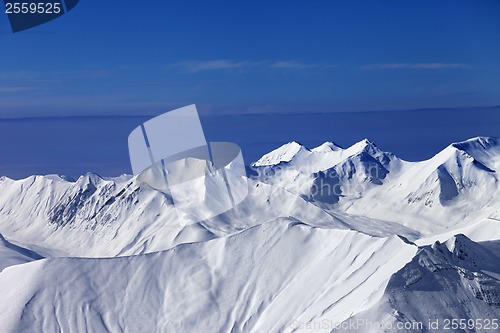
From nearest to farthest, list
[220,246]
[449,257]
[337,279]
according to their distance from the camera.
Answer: [449,257]
[337,279]
[220,246]

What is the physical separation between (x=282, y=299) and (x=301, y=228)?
54.6 ft

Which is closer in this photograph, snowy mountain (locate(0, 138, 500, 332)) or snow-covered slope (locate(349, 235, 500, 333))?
snow-covered slope (locate(349, 235, 500, 333))

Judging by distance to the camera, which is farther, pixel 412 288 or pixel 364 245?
pixel 364 245

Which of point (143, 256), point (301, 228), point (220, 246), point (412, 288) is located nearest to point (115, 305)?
point (143, 256)

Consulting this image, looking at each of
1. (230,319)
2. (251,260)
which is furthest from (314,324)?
(251,260)

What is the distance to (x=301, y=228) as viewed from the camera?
398 feet

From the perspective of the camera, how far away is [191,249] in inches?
4808

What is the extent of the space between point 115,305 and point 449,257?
152 feet

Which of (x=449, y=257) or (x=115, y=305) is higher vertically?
(x=449, y=257)

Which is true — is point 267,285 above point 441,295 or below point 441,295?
below

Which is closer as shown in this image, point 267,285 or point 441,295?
point 441,295

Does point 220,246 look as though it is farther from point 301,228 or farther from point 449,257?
point 449,257

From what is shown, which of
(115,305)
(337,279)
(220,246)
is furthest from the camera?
(220,246)

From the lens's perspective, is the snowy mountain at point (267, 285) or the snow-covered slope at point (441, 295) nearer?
the snow-covered slope at point (441, 295)
